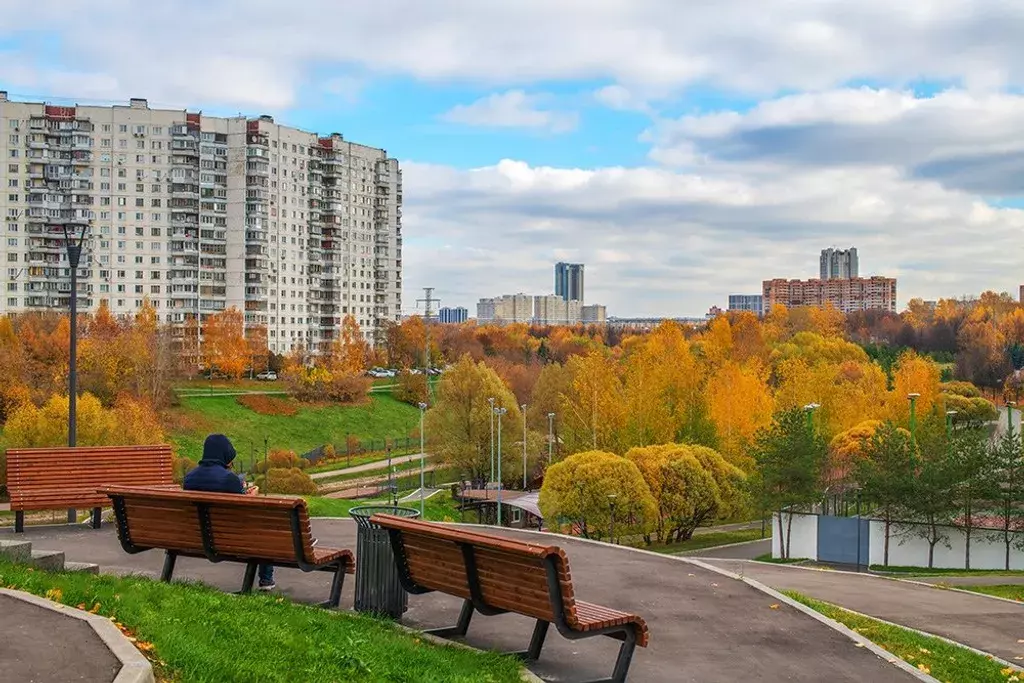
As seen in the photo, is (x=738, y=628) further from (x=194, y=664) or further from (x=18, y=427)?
(x=18, y=427)

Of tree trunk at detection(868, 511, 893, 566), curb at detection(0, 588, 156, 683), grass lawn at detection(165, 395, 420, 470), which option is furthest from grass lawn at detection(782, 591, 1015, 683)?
grass lawn at detection(165, 395, 420, 470)

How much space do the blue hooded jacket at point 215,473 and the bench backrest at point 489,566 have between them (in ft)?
7.05

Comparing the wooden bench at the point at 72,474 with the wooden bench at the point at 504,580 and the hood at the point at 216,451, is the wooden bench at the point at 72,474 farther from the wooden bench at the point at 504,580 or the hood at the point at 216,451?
the wooden bench at the point at 504,580

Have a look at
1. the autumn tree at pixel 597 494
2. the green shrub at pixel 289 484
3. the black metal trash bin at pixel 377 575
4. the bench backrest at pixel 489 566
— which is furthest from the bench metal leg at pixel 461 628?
the green shrub at pixel 289 484

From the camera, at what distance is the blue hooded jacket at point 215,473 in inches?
429

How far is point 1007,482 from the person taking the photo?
3181 centimetres

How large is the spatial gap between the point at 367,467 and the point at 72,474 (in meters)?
52.6

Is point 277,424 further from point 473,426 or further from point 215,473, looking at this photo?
point 215,473

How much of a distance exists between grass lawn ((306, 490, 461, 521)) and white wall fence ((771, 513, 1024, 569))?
12659 millimetres

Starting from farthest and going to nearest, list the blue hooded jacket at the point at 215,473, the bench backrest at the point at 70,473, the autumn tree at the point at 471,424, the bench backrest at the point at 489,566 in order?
1. the autumn tree at the point at 471,424
2. the bench backrest at the point at 70,473
3. the blue hooded jacket at the point at 215,473
4. the bench backrest at the point at 489,566

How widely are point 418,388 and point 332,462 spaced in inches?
903

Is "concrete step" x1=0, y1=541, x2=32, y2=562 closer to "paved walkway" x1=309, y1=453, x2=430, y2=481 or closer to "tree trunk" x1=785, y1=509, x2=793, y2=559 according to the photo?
"tree trunk" x1=785, y1=509, x2=793, y2=559

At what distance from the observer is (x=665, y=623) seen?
10445 mm

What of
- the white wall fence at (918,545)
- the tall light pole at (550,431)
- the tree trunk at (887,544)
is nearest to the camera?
the white wall fence at (918,545)
